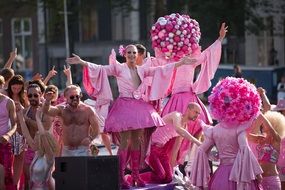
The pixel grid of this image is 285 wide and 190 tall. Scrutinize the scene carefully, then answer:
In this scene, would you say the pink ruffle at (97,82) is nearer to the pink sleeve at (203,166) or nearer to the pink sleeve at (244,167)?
the pink sleeve at (203,166)

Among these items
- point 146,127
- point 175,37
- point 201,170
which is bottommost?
point 201,170

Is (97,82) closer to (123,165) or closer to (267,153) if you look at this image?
(123,165)

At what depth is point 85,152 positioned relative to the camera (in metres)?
10.2

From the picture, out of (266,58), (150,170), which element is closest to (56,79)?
A: (266,58)

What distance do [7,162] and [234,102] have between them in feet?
9.30

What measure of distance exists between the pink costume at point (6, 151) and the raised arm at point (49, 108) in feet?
1.46

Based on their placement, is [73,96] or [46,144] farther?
[46,144]

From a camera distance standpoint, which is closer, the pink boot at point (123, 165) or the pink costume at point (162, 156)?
the pink boot at point (123, 165)

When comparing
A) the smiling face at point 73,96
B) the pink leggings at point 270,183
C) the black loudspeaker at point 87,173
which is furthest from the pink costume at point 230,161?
the smiling face at point 73,96

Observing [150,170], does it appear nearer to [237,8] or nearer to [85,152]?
[85,152]

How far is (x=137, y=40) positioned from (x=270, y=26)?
7915 mm

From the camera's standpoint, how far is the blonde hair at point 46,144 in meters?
10.1

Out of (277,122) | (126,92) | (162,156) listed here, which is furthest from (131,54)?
(277,122)

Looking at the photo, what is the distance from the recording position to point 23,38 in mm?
48250
